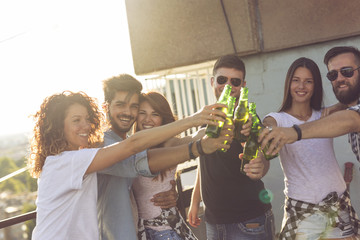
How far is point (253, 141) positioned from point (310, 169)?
1.68ft

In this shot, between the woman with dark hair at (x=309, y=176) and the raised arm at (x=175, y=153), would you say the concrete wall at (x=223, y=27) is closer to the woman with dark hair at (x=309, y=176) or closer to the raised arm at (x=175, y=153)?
the woman with dark hair at (x=309, y=176)

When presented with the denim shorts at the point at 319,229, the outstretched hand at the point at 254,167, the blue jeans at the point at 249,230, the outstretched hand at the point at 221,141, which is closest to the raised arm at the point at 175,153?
the outstretched hand at the point at 221,141

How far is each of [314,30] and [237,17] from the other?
1.15m

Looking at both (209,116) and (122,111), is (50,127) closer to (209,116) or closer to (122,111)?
(122,111)

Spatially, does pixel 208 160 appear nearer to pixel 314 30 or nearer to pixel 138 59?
pixel 314 30

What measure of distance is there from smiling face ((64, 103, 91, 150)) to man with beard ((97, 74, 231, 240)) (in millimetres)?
233

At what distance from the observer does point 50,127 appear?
2346mm

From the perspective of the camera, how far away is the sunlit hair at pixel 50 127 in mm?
2342

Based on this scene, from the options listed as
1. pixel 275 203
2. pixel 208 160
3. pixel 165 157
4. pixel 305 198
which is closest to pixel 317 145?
pixel 305 198

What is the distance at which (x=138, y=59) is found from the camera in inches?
255

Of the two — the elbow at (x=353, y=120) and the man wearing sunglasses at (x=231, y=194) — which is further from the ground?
the elbow at (x=353, y=120)

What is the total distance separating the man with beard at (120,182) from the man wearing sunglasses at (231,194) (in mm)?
563

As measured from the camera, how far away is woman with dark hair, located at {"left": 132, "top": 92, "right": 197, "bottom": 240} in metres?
2.60

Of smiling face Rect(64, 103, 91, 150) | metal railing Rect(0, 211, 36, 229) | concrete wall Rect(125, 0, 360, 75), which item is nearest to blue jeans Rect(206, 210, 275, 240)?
smiling face Rect(64, 103, 91, 150)
